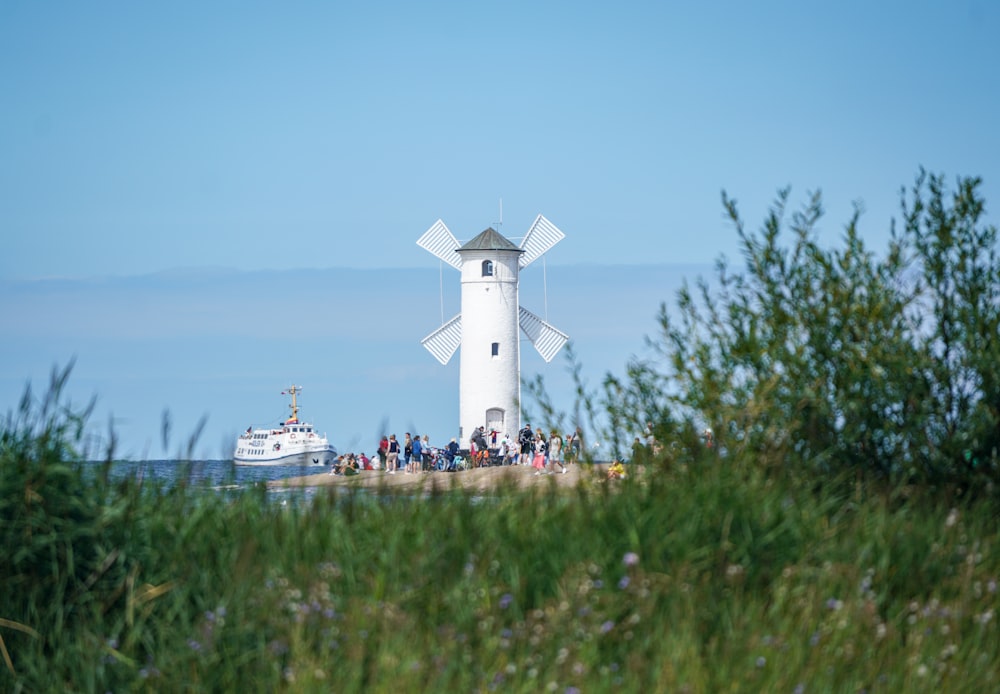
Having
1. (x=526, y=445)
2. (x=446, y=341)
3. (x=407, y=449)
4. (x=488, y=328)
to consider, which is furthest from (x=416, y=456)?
(x=446, y=341)

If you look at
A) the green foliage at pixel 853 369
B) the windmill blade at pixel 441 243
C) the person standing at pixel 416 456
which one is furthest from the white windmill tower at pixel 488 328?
the green foliage at pixel 853 369

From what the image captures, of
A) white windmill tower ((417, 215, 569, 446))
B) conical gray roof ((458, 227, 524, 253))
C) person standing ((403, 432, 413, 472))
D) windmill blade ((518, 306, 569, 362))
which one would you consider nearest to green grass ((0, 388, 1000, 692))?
person standing ((403, 432, 413, 472))

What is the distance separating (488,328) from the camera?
4419cm

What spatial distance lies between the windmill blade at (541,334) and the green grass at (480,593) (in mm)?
39334

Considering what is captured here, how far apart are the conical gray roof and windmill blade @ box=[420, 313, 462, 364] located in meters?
2.97

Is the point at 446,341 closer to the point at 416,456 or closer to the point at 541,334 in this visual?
the point at 541,334

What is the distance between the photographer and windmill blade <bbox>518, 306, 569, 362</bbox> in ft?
154

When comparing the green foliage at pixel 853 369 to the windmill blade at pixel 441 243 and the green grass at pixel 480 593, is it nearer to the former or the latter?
the green grass at pixel 480 593

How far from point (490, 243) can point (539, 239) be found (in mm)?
3015

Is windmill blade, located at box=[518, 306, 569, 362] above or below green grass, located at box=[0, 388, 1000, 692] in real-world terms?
above

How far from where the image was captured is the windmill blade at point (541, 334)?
154 ft

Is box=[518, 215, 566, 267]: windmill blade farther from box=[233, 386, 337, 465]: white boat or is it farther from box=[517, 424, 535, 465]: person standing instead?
box=[233, 386, 337, 465]: white boat

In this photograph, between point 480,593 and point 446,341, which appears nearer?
point 480,593

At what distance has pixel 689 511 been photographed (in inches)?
272
